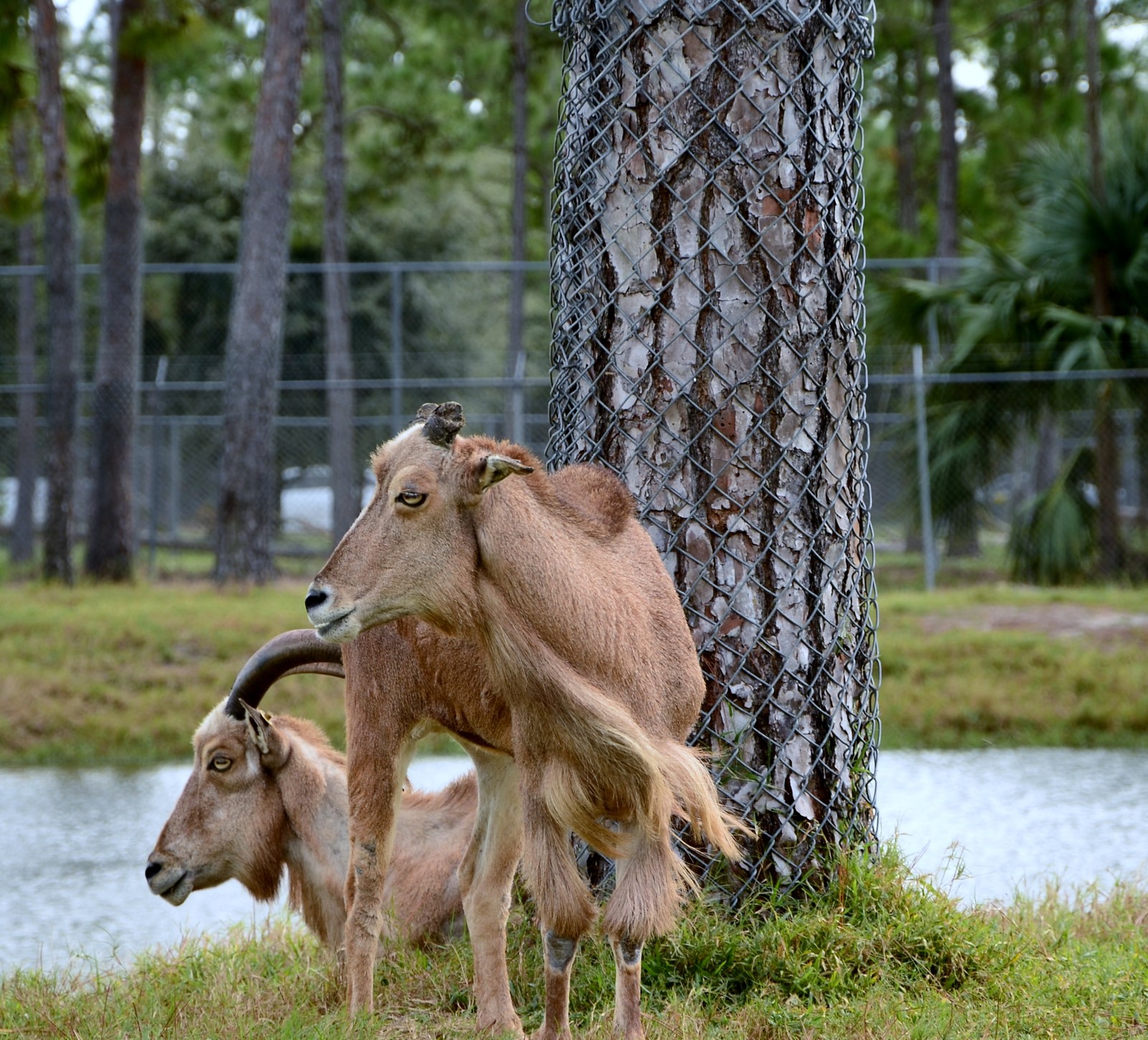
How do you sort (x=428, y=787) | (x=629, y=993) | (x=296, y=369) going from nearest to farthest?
(x=629, y=993) → (x=428, y=787) → (x=296, y=369)

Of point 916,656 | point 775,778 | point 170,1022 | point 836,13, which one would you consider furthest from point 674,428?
point 916,656

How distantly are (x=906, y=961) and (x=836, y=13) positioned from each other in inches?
126

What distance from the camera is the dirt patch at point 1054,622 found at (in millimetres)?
11539

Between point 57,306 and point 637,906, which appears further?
point 57,306

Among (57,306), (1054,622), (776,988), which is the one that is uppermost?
(57,306)

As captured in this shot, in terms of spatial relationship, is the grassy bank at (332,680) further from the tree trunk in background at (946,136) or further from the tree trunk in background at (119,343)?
the tree trunk in background at (946,136)

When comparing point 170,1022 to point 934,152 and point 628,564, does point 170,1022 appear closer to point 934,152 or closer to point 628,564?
point 628,564

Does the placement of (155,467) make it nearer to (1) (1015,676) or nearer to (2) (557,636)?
(1) (1015,676)

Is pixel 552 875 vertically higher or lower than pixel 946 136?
lower

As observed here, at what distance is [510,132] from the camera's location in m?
26.2

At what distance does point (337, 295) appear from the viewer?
1853 centimetres

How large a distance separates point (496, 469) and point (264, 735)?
94.0 inches

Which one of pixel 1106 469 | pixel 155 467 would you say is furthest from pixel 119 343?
pixel 1106 469

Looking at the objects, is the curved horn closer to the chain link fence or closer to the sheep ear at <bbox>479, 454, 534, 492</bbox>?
the sheep ear at <bbox>479, 454, 534, 492</bbox>
